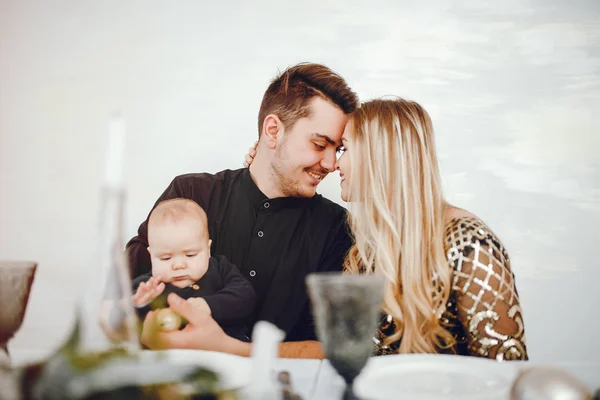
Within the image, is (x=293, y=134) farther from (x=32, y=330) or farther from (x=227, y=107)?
(x=32, y=330)

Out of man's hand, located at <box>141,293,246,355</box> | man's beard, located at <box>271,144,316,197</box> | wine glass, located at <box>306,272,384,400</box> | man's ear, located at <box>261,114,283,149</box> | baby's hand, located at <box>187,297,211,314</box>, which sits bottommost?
man's hand, located at <box>141,293,246,355</box>

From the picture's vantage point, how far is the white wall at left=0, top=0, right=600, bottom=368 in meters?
2.08

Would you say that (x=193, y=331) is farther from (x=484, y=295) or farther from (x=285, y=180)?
(x=484, y=295)

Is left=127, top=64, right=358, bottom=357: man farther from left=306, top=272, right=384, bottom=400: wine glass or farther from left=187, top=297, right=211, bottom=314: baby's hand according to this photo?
left=306, top=272, right=384, bottom=400: wine glass

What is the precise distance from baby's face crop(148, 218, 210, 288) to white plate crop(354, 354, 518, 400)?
0.87 m

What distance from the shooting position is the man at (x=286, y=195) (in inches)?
81.6

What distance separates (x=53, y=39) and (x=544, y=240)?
1938 millimetres

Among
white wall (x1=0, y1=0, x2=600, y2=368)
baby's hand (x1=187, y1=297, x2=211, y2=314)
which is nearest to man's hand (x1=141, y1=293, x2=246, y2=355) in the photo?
baby's hand (x1=187, y1=297, x2=211, y2=314)

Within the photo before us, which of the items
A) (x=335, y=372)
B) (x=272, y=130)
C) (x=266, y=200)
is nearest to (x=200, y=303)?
(x=266, y=200)

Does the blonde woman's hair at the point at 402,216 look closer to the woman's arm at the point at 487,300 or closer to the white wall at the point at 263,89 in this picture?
the woman's arm at the point at 487,300

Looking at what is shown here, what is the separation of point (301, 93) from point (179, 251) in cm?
71

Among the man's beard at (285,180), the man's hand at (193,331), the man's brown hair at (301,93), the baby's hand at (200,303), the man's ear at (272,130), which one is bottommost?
the man's hand at (193,331)

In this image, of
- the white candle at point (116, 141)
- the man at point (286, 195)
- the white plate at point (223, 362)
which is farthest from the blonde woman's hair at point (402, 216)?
the white candle at point (116, 141)

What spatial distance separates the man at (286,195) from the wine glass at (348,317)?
0.93m
